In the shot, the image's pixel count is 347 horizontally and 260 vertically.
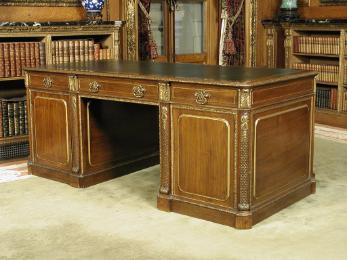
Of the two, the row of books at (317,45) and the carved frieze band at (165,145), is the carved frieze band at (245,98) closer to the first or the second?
the carved frieze band at (165,145)

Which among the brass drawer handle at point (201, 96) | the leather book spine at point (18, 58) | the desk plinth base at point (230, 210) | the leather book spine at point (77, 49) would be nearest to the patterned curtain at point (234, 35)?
the leather book spine at point (77, 49)

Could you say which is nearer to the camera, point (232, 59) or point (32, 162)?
point (32, 162)

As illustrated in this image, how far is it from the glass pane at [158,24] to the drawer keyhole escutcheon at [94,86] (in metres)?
3.30

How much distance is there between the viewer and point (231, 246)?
341 cm

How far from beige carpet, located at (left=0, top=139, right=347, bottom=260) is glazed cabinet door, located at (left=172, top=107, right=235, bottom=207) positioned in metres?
0.19

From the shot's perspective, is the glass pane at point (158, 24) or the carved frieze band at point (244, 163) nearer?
the carved frieze band at point (244, 163)

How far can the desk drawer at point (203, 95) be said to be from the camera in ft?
11.9

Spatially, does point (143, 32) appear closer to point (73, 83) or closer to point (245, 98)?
point (73, 83)

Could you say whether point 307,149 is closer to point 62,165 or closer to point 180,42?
point 62,165

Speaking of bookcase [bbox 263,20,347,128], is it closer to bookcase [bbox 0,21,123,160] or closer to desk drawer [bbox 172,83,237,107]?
bookcase [bbox 0,21,123,160]

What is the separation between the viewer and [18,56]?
5820mm

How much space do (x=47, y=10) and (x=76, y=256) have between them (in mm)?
3869

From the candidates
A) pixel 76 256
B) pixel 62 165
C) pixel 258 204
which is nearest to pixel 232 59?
pixel 62 165

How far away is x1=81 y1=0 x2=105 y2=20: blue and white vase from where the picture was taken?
21.0 ft
